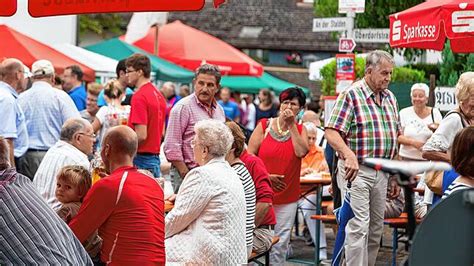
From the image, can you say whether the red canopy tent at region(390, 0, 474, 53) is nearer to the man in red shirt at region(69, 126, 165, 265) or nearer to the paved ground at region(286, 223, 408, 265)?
the paved ground at region(286, 223, 408, 265)

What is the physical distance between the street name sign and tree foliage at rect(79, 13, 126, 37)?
26.7 metres

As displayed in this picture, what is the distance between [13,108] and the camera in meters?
10.8

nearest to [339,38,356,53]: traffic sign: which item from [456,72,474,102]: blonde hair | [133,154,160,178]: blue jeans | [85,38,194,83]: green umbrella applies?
[133,154,160,178]: blue jeans

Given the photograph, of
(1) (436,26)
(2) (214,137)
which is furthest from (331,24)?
(2) (214,137)

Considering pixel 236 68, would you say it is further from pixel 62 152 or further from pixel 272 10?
pixel 272 10

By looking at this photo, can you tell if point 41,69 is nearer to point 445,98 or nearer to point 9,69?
point 9,69

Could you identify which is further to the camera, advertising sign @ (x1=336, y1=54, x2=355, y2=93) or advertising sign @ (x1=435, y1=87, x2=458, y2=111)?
advertising sign @ (x1=336, y1=54, x2=355, y2=93)

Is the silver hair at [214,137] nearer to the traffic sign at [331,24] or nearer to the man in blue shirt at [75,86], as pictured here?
the man in blue shirt at [75,86]

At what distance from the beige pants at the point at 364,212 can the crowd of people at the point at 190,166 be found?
11 millimetres

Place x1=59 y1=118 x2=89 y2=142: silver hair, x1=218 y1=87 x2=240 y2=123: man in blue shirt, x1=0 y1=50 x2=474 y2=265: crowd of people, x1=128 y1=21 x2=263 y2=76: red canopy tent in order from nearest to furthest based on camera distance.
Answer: x1=0 y1=50 x2=474 y2=265: crowd of people → x1=59 y1=118 x2=89 y2=142: silver hair → x1=218 y1=87 x2=240 y2=123: man in blue shirt → x1=128 y1=21 x2=263 y2=76: red canopy tent

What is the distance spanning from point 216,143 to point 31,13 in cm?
147

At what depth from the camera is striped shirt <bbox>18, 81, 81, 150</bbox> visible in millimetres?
11508

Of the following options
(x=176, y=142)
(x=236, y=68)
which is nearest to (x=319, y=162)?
(x=176, y=142)

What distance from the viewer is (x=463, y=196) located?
13.8 feet
